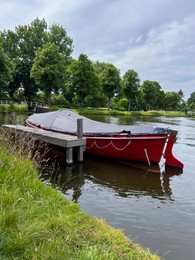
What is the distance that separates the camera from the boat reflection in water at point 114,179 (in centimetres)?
730

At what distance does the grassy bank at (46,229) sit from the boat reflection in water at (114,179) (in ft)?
7.09

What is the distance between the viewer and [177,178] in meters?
9.14

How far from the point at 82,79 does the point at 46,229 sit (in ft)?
148

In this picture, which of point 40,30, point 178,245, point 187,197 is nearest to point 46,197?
point 178,245

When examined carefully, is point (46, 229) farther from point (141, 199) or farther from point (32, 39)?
point (32, 39)

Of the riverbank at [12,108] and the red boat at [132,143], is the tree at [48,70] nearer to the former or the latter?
the riverbank at [12,108]

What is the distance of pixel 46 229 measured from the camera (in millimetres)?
3135

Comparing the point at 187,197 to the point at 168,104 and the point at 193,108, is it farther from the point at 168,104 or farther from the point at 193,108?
the point at 193,108

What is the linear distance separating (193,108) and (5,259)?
3876 inches

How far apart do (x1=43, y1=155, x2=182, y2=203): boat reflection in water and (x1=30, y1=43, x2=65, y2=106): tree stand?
35464 mm

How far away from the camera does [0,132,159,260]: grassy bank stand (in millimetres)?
2668

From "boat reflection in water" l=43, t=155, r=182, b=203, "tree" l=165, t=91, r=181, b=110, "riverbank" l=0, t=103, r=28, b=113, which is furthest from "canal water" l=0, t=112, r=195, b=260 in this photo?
"tree" l=165, t=91, r=181, b=110

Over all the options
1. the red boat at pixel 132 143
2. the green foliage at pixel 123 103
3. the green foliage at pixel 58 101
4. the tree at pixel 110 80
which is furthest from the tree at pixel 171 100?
the red boat at pixel 132 143

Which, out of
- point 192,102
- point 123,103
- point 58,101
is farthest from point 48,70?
point 192,102
